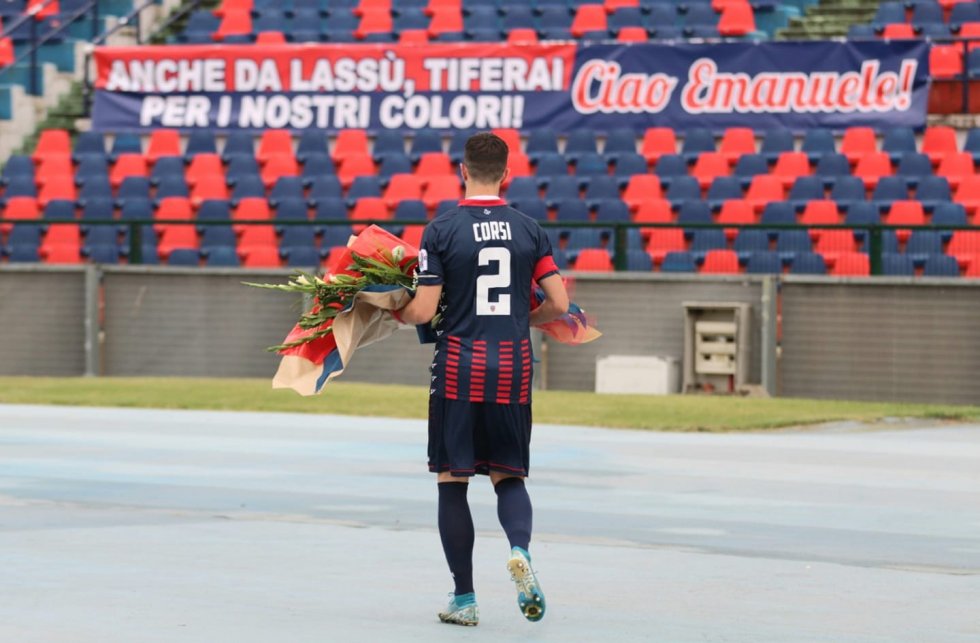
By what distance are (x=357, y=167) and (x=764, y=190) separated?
591cm

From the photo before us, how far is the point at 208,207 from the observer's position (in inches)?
985

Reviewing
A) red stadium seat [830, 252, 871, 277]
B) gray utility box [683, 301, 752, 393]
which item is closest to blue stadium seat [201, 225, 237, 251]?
gray utility box [683, 301, 752, 393]

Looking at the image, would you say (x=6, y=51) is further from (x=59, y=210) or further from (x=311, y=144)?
(x=311, y=144)

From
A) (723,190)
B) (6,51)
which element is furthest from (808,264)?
(6,51)

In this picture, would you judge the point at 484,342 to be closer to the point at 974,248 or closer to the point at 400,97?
the point at 974,248

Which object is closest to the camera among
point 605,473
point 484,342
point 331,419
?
point 484,342

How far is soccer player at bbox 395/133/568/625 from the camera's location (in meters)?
7.09

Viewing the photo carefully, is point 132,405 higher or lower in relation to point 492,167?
lower

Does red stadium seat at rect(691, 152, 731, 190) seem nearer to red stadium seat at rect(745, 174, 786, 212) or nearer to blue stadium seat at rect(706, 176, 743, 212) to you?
blue stadium seat at rect(706, 176, 743, 212)

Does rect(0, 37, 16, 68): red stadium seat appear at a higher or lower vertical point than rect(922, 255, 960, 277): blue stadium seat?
higher

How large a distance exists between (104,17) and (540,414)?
1614cm

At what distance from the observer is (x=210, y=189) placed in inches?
1009

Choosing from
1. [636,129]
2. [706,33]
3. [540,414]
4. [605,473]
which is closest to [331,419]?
[540,414]

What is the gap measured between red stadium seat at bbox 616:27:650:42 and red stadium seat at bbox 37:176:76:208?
8.21 metres
